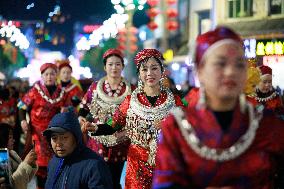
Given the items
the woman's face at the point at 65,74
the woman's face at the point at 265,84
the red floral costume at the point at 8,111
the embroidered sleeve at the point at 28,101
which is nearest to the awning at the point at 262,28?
the red floral costume at the point at 8,111

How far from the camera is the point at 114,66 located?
9.19 metres

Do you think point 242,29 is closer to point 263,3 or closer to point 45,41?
point 263,3

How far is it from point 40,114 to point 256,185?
7.70 meters

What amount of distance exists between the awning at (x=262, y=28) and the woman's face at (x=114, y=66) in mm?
17596

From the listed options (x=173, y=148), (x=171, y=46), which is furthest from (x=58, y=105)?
(x=171, y=46)

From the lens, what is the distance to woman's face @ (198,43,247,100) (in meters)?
3.12

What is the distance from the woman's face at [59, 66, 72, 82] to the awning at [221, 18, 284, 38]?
14.9 meters

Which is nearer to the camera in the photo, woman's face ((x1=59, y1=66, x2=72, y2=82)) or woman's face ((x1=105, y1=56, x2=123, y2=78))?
woman's face ((x1=105, y1=56, x2=123, y2=78))

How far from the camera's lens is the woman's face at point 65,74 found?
12.5 meters

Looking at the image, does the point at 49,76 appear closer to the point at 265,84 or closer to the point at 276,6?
the point at 265,84

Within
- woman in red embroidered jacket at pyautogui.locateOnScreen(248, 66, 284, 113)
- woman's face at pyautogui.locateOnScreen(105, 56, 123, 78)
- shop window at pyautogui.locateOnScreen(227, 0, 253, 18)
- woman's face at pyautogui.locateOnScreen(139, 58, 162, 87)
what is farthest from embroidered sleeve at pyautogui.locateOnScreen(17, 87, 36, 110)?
shop window at pyautogui.locateOnScreen(227, 0, 253, 18)

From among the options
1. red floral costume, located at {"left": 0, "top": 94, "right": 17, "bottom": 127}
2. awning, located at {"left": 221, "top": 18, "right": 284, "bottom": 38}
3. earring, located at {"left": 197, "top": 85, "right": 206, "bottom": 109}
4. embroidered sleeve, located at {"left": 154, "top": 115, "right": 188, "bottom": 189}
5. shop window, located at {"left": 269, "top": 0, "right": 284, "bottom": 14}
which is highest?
shop window, located at {"left": 269, "top": 0, "right": 284, "bottom": 14}

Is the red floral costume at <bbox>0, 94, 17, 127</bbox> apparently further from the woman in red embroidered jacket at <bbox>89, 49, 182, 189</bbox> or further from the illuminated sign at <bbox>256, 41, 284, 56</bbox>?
the illuminated sign at <bbox>256, 41, 284, 56</bbox>

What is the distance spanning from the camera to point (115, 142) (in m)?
8.73
